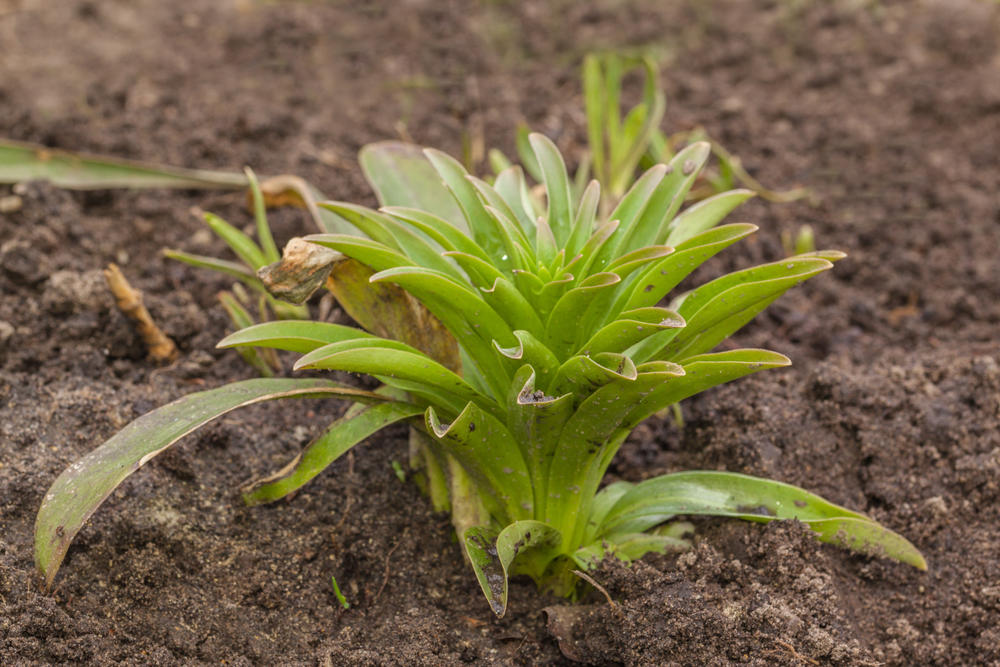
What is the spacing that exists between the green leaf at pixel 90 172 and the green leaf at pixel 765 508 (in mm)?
1897

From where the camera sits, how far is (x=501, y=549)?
1888mm

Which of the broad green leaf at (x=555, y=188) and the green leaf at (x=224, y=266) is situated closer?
the broad green leaf at (x=555, y=188)

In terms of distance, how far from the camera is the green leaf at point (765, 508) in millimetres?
2201

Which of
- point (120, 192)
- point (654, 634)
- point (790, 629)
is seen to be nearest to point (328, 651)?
point (654, 634)

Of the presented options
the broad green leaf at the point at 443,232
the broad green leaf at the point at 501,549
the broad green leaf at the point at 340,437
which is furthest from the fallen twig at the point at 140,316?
the broad green leaf at the point at 501,549

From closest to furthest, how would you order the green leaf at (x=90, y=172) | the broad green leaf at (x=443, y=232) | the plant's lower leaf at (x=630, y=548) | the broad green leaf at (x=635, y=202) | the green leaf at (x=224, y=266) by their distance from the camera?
the broad green leaf at (x=443, y=232)
the broad green leaf at (x=635, y=202)
the plant's lower leaf at (x=630, y=548)
the green leaf at (x=224, y=266)
the green leaf at (x=90, y=172)

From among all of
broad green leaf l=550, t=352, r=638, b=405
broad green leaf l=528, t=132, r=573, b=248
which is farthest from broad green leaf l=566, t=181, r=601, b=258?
broad green leaf l=550, t=352, r=638, b=405

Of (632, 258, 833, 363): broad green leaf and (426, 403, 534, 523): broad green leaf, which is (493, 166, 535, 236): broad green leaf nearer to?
(632, 258, 833, 363): broad green leaf

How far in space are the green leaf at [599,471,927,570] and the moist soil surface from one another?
2.7 inches

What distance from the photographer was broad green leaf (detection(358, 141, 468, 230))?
271cm

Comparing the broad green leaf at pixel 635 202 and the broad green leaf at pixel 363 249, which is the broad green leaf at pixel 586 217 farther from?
the broad green leaf at pixel 363 249

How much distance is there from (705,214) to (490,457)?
86 cm

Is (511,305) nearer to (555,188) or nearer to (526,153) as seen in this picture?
(555,188)

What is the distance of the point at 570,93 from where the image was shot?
14.3 ft
